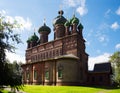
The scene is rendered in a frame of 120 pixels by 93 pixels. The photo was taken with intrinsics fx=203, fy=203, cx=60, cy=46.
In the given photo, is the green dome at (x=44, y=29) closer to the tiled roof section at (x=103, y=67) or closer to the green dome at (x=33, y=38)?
the green dome at (x=33, y=38)

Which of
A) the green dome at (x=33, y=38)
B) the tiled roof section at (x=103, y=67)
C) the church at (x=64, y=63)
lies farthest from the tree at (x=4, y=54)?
the green dome at (x=33, y=38)

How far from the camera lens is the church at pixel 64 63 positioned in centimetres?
4091

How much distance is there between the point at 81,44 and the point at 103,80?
411 inches

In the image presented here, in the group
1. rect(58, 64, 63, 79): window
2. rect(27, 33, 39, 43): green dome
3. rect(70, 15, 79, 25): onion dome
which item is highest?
rect(70, 15, 79, 25): onion dome

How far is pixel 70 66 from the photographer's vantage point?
40906 mm

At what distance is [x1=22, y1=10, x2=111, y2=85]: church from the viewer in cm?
4091

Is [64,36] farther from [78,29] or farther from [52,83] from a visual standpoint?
[52,83]

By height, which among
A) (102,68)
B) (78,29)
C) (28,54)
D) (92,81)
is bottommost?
(92,81)

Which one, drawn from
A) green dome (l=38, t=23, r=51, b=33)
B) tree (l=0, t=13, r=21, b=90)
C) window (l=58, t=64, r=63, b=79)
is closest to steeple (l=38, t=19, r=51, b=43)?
green dome (l=38, t=23, r=51, b=33)

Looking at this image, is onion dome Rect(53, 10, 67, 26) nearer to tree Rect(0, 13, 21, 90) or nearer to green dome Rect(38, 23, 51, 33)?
green dome Rect(38, 23, 51, 33)

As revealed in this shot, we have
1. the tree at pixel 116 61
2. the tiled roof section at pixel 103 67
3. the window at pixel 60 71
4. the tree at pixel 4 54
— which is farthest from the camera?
the tree at pixel 116 61

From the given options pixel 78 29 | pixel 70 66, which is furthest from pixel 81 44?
pixel 70 66

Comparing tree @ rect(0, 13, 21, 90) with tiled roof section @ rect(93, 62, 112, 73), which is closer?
tree @ rect(0, 13, 21, 90)

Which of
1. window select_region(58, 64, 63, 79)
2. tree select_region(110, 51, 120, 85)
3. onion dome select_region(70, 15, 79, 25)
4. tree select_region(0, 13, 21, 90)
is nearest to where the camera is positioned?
tree select_region(0, 13, 21, 90)
